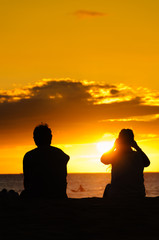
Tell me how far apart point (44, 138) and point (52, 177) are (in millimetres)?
666

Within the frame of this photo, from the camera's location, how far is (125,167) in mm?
10367

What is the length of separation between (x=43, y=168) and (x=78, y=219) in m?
2.46

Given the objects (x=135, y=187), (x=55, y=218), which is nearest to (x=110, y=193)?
(x=135, y=187)

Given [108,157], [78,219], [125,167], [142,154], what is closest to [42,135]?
[108,157]

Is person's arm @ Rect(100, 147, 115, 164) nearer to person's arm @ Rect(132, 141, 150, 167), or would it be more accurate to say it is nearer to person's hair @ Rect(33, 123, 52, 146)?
person's arm @ Rect(132, 141, 150, 167)

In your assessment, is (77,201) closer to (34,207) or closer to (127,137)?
(34,207)

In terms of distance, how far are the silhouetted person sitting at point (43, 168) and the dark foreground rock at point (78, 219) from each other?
588 millimetres

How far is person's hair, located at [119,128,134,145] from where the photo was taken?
1020cm

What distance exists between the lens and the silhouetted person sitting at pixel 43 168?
882 centimetres

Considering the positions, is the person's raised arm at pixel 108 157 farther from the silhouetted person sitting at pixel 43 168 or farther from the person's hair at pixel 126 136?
the silhouetted person sitting at pixel 43 168

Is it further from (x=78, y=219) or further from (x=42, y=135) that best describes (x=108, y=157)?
(x=78, y=219)

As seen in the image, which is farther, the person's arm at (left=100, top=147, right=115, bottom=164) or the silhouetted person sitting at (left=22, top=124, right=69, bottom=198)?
the person's arm at (left=100, top=147, right=115, bottom=164)

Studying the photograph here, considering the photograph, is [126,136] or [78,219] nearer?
[78,219]

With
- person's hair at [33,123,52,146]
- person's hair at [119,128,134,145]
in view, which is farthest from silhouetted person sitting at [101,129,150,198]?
person's hair at [33,123,52,146]
